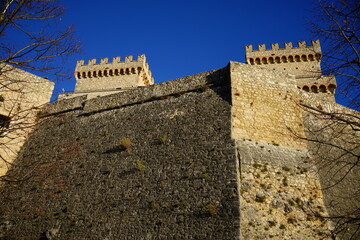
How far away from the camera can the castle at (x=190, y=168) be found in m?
7.90

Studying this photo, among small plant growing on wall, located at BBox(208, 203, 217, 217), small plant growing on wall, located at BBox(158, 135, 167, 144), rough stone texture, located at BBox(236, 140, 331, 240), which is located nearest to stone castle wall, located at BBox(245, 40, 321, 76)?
rough stone texture, located at BBox(236, 140, 331, 240)

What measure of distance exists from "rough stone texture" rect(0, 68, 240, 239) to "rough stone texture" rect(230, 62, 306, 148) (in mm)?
449

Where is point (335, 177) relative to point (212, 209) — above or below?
above

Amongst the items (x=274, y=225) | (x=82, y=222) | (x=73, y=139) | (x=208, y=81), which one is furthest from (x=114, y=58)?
(x=274, y=225)

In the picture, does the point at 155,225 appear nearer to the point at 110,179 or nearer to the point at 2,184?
the point at 110,179

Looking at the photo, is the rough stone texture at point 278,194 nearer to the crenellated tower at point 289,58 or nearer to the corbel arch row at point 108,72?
the crenellated tower at point 289,58

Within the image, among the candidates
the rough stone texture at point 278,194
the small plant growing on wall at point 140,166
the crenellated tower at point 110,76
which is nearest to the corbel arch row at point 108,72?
the crenellated tower at point 110,76

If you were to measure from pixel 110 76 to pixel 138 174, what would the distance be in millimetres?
18919

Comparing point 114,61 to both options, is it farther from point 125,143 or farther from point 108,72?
point 125,143

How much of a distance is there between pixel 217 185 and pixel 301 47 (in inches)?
793

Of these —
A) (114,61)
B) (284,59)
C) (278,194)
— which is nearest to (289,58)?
(284,59)

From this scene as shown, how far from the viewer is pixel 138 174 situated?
32.4ft

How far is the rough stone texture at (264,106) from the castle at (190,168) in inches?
1.5

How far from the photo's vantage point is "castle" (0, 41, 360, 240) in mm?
7898
